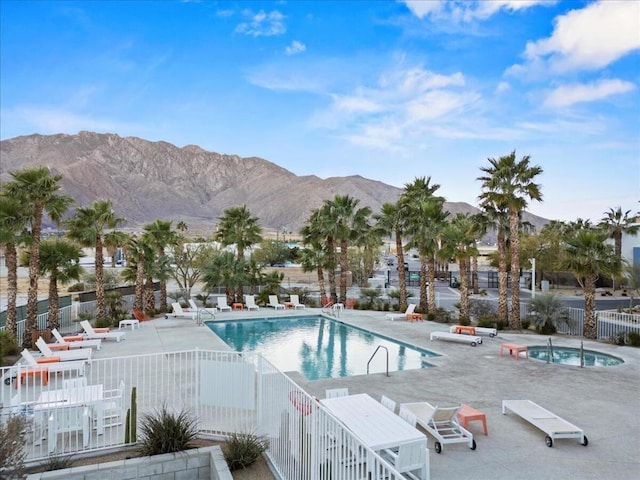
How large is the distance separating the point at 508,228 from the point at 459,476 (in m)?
14.9

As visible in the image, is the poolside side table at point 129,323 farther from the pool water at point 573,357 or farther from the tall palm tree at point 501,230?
the tall palm tree at point 501,230

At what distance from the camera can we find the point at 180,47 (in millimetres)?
45344

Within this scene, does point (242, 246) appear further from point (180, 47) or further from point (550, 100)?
point (180, 47)

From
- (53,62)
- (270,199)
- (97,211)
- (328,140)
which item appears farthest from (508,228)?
(270,199)

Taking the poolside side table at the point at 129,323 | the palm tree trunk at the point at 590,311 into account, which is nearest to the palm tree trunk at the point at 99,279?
the poolside side table at the point at 129,323

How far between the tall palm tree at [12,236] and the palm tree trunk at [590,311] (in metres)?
19.0

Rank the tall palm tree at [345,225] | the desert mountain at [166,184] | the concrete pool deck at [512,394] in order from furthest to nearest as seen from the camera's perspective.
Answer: the desert mountain at [166,184] → the tall palm tree at [345,225] → the concrete pool deck at [512,394]

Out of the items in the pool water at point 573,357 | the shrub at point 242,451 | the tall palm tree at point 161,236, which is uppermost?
the tall palm tree at point 161,236

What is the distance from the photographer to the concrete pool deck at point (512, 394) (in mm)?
6145

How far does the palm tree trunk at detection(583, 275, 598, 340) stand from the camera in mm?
15758

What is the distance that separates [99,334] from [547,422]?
45.4ft

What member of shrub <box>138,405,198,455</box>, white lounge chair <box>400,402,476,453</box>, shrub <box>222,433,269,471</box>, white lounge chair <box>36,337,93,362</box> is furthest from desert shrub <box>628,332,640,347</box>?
white lounge chair <box>36,337,93,362</box>

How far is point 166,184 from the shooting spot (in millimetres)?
174875

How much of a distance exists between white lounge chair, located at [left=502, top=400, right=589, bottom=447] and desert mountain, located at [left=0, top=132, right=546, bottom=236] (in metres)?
124
